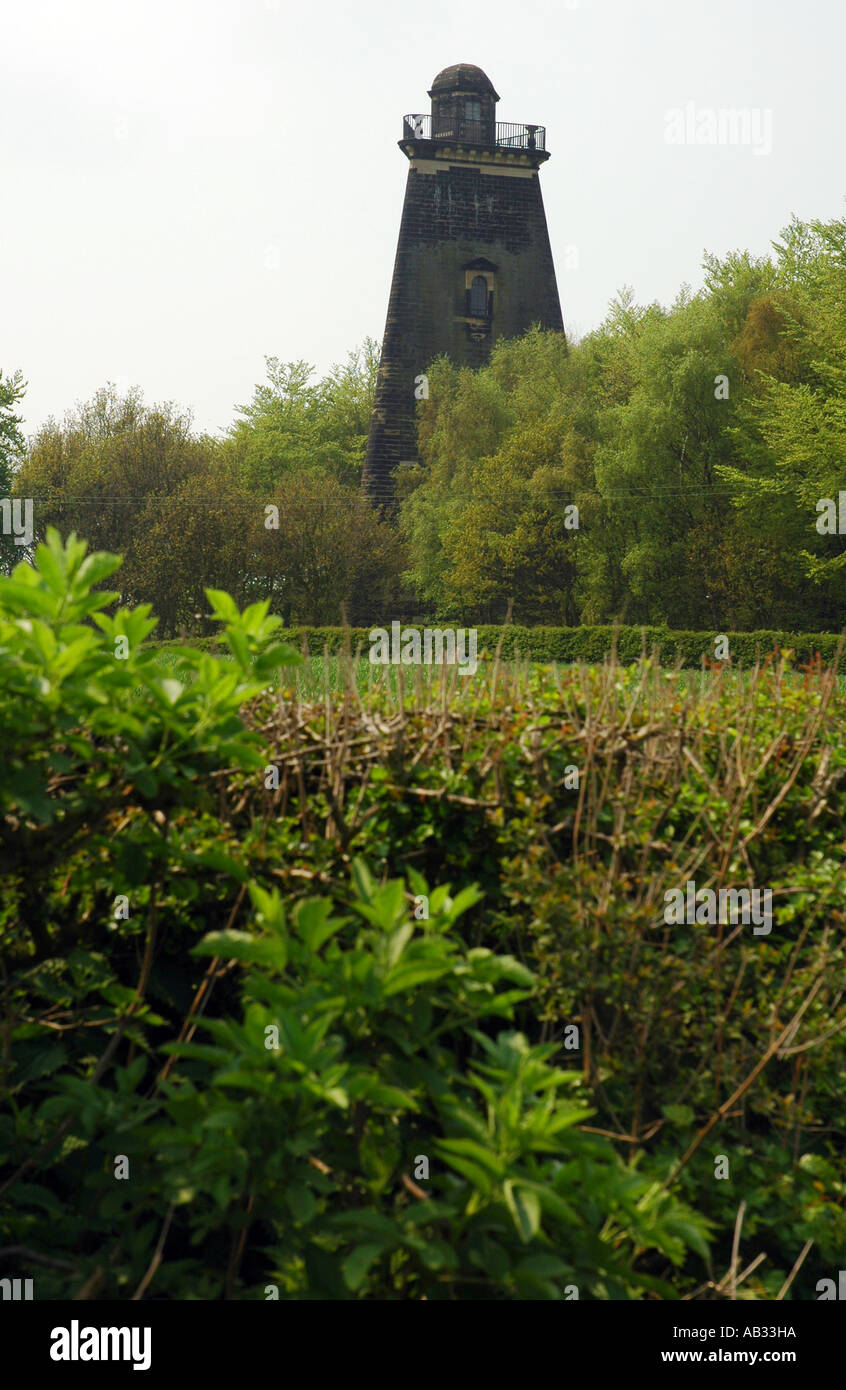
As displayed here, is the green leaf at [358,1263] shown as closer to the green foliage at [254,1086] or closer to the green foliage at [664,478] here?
the green foliage at [254,1086]

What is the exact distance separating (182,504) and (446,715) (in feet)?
141

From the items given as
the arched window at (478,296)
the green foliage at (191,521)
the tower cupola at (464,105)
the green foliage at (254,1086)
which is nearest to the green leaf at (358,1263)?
the green foliage at (254,1086)

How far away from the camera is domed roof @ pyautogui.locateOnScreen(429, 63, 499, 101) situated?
54.0 metres

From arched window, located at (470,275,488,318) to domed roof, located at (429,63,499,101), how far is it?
9639 millimetres

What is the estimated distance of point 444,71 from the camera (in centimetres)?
5459

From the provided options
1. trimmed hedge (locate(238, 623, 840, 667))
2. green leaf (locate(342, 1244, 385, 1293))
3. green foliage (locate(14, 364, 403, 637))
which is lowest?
green leaf (locate(342, 1244, 385, 1293))

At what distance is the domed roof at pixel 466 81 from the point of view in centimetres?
5397

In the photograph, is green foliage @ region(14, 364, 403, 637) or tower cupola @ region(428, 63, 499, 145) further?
tower cupola @ region(428, 63, 499, 145)

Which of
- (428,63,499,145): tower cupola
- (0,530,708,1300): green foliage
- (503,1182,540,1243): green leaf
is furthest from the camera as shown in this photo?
(428,63,499,145): tower cupola

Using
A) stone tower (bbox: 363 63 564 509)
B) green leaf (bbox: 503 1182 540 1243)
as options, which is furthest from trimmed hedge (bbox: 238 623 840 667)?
green leaf (bbox: 503 1182 540 1243)

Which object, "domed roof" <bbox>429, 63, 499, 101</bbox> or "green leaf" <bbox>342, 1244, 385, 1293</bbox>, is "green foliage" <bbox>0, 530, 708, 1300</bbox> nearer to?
"green leaf" <bbox>342, 1244, 385, 1293</bbox>

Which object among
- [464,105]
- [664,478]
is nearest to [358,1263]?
[664,478]

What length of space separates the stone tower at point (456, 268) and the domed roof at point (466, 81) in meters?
3.15
